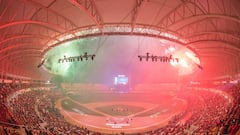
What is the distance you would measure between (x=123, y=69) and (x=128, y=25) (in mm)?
505

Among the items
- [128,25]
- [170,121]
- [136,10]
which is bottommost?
[170,121]

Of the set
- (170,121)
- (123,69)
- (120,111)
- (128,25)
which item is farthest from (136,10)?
(170,121)

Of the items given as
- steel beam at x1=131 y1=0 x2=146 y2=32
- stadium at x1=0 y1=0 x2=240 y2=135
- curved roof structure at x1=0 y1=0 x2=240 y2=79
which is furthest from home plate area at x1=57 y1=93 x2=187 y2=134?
steel beam at x1=131 y1=0 x2=146 y2=32

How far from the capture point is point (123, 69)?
97.7 inches

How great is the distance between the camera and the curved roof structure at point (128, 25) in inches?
94.0

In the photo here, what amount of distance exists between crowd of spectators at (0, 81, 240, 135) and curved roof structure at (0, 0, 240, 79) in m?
0.24

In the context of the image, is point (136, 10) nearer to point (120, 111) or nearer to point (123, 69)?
point (123, 69)

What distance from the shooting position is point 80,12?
8.80 ft

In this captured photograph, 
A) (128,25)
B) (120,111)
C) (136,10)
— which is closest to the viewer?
(120,111)

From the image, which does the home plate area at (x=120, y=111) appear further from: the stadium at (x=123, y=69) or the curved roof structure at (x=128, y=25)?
the curved roof structure at (x=128, y=25)

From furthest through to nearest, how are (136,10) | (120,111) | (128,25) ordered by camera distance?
Result: (136,10)
(128,25)
(120,111)

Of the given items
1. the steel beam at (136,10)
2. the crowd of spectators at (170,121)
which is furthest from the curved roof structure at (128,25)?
the crowd of spectators at (170,121)

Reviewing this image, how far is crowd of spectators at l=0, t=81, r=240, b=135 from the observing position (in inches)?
Result: 92.4

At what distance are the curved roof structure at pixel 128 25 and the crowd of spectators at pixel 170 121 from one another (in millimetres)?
237
